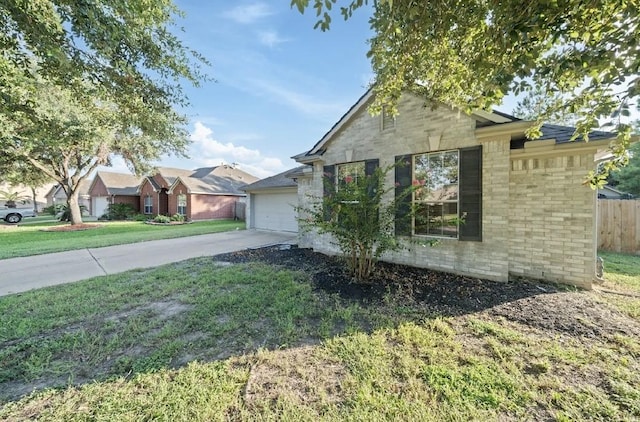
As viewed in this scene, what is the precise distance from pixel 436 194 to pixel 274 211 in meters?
10.2

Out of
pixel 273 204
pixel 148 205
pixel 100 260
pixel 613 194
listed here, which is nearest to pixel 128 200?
pixel 148 205

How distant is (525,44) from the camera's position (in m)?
2.96

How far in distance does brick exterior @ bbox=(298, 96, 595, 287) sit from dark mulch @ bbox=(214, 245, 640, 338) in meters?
0.40

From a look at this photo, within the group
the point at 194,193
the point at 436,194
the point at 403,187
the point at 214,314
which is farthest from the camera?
the point at 194,193

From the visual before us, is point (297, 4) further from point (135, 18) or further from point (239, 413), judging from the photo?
point (135, 18)

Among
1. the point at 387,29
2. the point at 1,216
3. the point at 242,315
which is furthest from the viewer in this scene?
the point at 1,216

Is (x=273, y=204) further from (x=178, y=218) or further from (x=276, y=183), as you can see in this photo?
(x=178, y=218)

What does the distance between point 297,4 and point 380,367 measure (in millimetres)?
3868

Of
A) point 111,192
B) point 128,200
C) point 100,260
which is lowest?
point 100,260

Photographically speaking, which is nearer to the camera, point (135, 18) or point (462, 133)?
point (135, 18)

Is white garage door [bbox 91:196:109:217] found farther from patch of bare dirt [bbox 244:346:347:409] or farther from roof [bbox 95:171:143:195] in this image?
patch of bare dirt [bbox 244:346:347:409]

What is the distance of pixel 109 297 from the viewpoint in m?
4.88

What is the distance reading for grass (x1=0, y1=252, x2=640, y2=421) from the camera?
2.27 meters

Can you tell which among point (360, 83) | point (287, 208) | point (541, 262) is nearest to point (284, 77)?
point (360, 83)
